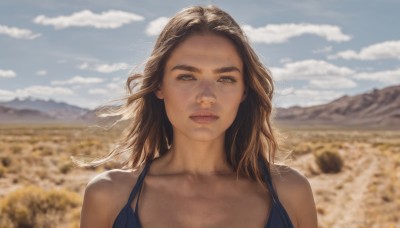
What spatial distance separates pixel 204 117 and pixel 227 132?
613mm

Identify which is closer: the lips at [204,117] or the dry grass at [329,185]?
the lips at [204,117]

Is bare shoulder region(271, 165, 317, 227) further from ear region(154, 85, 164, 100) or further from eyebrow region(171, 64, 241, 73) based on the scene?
ear region(154, 85, 164, 100)

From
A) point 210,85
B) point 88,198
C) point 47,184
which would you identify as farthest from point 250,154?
point 47,184

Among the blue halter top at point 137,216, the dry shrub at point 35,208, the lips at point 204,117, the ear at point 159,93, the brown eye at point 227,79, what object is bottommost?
the dry shrub at point 35,208

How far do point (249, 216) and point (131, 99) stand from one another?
1.16m

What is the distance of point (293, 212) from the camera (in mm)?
3326

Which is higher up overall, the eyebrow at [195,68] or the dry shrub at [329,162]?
the eyebrow at [195,68]

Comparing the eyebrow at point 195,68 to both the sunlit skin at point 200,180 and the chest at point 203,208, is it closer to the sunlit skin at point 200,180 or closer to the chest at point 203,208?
the sunlit skin at point 200,180

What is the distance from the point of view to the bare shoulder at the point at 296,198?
131 inches

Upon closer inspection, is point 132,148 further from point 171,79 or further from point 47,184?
point 47,184

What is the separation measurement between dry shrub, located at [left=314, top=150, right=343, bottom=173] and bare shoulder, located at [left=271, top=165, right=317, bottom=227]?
849 inches

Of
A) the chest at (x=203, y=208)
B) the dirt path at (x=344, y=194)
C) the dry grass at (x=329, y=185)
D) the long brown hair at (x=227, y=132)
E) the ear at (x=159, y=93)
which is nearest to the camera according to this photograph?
the chest at (x=203, y=208)

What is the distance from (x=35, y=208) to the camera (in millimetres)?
12445

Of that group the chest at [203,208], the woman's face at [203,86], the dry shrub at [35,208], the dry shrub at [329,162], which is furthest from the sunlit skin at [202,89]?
the dry shrub at [329,162]
